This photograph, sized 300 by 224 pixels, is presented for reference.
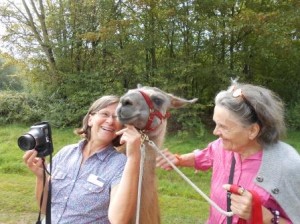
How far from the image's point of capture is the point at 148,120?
6.66 feet

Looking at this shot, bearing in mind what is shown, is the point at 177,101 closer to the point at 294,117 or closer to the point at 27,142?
the point at 27,142

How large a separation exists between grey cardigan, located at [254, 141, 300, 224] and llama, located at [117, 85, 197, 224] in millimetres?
558

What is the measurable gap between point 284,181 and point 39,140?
137 centimetres

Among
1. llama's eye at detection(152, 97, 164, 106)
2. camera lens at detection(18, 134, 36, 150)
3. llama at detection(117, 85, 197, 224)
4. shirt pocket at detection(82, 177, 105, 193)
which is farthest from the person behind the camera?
shirt pocket at detection(82, 177, 105, 193)

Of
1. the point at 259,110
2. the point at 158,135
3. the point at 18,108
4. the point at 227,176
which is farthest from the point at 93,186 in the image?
the point at 18,108

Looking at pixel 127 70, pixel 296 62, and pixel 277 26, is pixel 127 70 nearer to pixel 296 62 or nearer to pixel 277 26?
pixel 277 26

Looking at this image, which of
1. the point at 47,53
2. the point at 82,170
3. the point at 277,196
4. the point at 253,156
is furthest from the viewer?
the point at 47,53

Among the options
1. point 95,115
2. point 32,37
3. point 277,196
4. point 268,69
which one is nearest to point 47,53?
point 32,37

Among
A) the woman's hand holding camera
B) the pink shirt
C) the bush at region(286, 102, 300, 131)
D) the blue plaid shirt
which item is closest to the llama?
the blue plaid shirt

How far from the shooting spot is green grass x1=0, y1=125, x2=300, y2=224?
535 centimetres

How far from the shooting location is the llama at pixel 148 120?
6.51 feet

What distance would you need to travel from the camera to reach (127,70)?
1204 centimetres

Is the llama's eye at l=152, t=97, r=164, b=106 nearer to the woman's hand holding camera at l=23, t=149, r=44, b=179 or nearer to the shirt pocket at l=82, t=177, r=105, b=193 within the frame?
the shirt pocket at l=82, t=177, r=105, b=193

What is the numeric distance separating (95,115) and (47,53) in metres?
12.0
